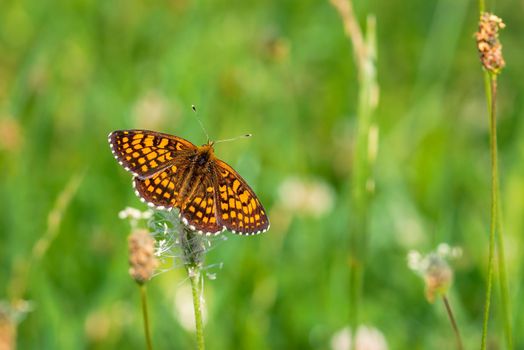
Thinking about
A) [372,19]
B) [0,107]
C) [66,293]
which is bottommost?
[66,293]

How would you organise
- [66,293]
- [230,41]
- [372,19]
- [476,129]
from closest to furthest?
[372,19]
[66,293]
[476,129]
[230,41]

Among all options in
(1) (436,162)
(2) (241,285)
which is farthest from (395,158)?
(2) (241,285)

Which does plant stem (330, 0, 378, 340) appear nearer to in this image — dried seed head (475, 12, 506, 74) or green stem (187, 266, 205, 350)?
green stem (187, 266, 205, 350)

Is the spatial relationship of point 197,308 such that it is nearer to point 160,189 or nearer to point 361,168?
point 160,189

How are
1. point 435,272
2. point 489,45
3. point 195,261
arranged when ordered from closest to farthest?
point 489,45, point 195,261, point 435,272

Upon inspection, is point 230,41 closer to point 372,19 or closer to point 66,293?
point 66,293

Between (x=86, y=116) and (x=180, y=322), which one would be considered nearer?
Result: (x=180, y=322)

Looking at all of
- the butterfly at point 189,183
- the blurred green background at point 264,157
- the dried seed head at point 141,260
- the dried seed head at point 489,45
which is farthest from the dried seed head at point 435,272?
the blurred green background at point 264,157

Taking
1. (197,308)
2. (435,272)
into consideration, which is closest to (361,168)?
(435,272)

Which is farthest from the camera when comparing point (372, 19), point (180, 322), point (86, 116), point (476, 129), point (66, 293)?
point (476, 129)
